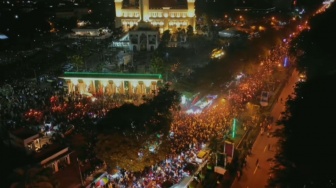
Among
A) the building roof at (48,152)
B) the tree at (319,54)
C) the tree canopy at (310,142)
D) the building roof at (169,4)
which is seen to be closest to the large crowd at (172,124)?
Answer: the building roof at (48,152)

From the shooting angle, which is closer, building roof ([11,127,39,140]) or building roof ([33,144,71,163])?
building roof ([33,144,71,163])

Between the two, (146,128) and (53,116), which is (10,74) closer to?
(53,116)

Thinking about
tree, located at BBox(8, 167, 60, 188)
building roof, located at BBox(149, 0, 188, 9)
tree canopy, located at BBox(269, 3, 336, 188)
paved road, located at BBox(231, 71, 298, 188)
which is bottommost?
paved road, located at BBox(231, 71, 298, 188)

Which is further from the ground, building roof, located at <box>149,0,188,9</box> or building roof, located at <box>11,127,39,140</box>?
building roof, located at <box>149,0,188,9</box>

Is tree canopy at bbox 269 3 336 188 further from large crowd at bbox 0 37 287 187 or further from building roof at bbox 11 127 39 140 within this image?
building roof at bbox 11 127 39 140

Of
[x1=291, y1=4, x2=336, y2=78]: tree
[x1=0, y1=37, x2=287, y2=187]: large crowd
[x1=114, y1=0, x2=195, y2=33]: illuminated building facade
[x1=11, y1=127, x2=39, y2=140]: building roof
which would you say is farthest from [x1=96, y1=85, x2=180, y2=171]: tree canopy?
[x1=114, y1=0, x2=195, y2=33]: illuminated building facade

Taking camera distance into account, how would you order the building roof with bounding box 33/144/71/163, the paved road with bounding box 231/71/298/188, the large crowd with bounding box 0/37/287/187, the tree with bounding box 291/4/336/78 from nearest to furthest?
1. the paved road with bounding box 231/71/298/188
2. the building roof with bounding box 33/144/71/163
3. the large crowd with bounding box 0/37/287/187
4. the tree with bounding box 291/4/336/78

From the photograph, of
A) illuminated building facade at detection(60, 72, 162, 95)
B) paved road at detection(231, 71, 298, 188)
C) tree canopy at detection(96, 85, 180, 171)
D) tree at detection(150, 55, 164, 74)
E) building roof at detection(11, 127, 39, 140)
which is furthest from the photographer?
tree at detection(150, 55, 164, 74)

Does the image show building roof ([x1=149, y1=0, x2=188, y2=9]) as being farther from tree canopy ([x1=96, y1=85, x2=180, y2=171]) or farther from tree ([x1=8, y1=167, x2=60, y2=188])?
tree ([x1=8, y1=167, x2=60, y2=188])
